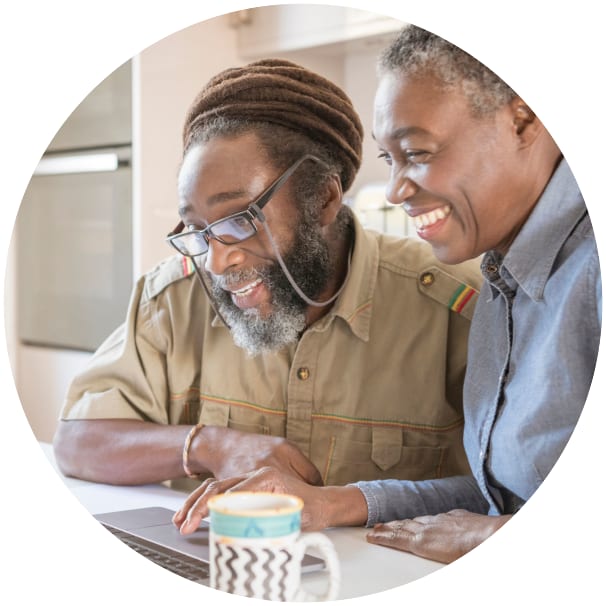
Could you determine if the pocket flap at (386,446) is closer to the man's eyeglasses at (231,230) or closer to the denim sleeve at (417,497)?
the denim sleeve at (417,497)

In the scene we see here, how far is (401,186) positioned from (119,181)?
1.27 metres

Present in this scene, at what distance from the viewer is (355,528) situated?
0.76 metres

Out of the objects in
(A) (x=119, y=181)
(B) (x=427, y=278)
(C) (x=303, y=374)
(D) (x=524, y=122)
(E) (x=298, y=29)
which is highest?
(E) (x=298, y=29)

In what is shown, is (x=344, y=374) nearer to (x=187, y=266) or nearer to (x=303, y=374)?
(x=303, y=374)

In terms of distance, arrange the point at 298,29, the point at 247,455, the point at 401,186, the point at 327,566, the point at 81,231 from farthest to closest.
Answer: the point at 81,231 < the point at 298,29 < the point at 247,455 < the point at 401,186 < the point at 327,566

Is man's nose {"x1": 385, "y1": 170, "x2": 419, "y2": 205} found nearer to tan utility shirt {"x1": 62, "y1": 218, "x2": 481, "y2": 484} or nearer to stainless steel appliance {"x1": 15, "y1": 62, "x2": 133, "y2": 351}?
tan utility shirt {"x1": 62, "y1": 218, "x2": 481, "y2": 484}

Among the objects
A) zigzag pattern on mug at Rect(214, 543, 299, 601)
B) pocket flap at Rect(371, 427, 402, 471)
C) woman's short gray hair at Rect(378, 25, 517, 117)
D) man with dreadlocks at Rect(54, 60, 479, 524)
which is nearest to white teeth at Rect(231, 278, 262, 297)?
man with dreadlocks at Rect(54, 60, 479, 524)

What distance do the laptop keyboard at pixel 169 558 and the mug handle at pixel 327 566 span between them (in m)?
0.08

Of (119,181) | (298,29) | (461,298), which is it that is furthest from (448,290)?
(119,181)

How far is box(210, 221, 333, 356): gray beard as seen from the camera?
953 mm

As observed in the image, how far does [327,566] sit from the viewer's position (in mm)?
623

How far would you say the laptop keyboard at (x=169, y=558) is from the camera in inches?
25.5

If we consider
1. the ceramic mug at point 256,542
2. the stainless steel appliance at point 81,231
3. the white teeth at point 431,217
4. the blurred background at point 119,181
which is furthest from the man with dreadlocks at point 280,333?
the stainless steel appliance at point 81,231

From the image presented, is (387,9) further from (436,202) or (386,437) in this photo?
(386,437)
